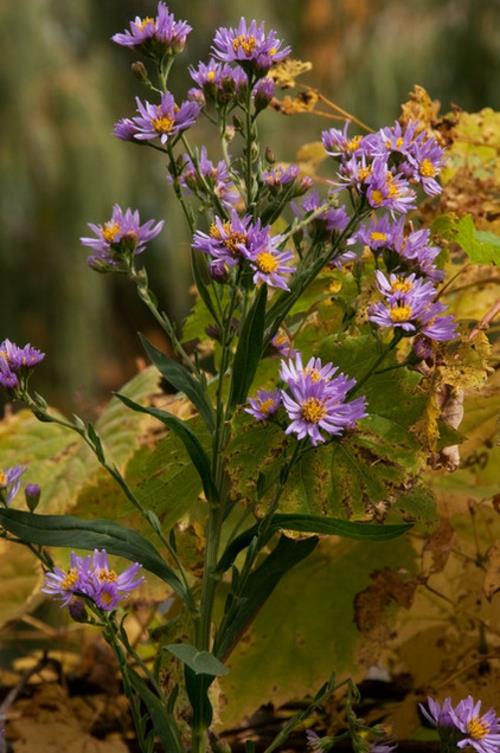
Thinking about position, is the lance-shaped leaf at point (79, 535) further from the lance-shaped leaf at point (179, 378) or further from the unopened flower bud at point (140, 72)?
the unopened flower bud at point (140, 72)

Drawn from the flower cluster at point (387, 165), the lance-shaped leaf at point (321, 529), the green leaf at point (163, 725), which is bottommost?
the green leaf at point (163, 725)

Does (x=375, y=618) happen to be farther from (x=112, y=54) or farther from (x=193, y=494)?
(x=112, y=54)

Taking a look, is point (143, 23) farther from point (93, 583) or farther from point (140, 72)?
point (93, 583)

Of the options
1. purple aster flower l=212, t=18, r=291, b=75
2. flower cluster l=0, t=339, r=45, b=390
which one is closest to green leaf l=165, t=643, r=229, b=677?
flower cluster l=0, t=339, r=45, b=390

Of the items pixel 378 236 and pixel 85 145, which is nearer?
pixel 378 236

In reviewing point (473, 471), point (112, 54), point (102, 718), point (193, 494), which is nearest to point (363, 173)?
point (193, 494)

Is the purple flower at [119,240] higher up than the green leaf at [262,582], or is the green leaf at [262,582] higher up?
the purple flower at [119,240]

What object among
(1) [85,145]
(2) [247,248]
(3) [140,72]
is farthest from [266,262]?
(1) [85,145]

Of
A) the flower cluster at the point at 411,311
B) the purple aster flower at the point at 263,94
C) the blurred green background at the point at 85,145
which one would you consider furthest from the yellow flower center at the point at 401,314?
the blurred green background at the point at 85,145

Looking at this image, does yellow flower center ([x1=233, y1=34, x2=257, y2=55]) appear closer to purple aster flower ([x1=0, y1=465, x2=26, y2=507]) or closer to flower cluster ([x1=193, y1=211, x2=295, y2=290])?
flower cluster ([x1=193, y1=211, x2=295, y2=290])
